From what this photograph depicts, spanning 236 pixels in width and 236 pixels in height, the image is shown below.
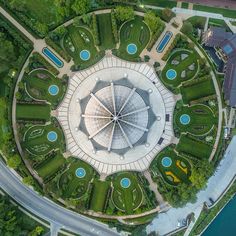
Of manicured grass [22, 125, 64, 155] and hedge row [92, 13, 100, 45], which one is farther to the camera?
manicured grass [22, 125, 64, 155]

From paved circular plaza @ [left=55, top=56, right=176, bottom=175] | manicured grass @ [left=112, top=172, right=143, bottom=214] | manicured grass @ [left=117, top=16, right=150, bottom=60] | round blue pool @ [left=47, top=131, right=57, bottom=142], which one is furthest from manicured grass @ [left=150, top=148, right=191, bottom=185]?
round blue pool @ [left=47, top=131, right=57, bottom=142]

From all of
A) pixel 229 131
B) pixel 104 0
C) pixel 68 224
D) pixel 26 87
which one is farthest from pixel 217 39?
pixel 68 224

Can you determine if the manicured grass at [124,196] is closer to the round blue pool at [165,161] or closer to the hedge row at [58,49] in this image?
the round blue pool at [165,161]

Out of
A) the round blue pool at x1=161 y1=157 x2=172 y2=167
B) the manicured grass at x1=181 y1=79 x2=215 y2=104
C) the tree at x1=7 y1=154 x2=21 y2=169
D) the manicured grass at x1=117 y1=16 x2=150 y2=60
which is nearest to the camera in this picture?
the tree at x1=7 y1=154 x2=21 y2=169

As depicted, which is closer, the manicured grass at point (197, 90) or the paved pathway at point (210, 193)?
the paved pathway at point (210, 193)

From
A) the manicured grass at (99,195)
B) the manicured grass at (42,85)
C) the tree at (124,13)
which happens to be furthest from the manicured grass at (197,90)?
the manicured grass at (42,85)

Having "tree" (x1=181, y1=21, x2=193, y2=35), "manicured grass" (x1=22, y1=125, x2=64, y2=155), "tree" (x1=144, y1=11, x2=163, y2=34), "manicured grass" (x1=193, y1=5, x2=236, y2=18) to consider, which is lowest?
"manicured grass" (x1=22, y1=125, x2=64, y2=155)

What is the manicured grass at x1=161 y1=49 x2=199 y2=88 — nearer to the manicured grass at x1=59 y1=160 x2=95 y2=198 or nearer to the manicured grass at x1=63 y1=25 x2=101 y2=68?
the manicured grass at x1=63 y1=25 x2=101 y2=68
